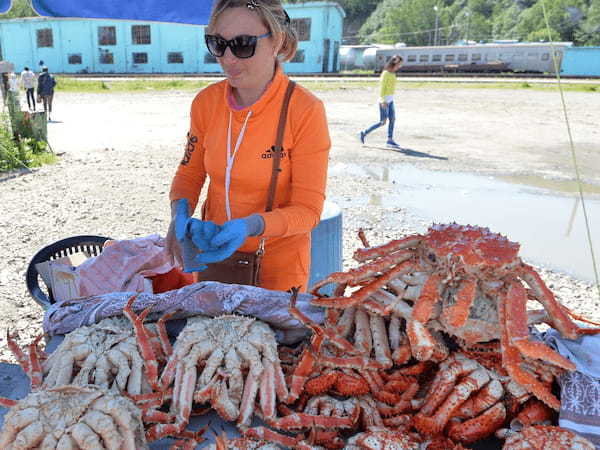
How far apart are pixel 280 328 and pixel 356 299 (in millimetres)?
308

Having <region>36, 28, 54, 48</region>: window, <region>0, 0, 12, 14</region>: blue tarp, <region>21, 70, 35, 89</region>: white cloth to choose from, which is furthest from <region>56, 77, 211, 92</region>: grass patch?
<region>0, 0, 12, 14</region>: blue tarp

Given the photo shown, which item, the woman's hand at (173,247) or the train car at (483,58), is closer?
the woman's hand at (173,247)

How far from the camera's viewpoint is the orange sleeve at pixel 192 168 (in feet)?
7.77

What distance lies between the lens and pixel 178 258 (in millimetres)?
2270

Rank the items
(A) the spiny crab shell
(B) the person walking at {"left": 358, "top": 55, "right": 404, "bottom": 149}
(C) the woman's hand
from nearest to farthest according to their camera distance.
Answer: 1. (A) the spiny crab shell
2. (C) the woman's hand
3. (B) the person walking at {"left": 358, "top": 55, "right": 404, "bottom": 149}

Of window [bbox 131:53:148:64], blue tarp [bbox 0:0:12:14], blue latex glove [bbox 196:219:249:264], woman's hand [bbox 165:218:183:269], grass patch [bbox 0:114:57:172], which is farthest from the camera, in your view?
window [bbox 131:53:148:64]

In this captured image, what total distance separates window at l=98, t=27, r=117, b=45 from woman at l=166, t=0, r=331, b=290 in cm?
3814

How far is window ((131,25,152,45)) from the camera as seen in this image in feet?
117

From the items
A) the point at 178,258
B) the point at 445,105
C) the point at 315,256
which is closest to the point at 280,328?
the point at 178,258

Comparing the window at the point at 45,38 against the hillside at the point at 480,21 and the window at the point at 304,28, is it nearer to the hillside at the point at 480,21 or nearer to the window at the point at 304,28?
the window at the point at 304,28

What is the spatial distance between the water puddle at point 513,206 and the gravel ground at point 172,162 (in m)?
0.29

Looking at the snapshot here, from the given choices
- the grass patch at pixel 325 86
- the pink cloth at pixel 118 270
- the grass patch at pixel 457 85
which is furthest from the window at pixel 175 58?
the pink cloth at pixel 118 270

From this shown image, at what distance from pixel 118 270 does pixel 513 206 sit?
227 inches

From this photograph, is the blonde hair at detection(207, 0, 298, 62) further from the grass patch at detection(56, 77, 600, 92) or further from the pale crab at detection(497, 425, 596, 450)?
the grass patch at detection(56, 77, 600, 92)
